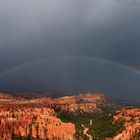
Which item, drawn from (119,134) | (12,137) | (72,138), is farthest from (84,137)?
(12,137)

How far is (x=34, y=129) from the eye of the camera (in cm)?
19912

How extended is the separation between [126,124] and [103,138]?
1249cm

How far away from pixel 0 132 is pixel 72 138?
33391 millimetres

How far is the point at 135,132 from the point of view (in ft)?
616

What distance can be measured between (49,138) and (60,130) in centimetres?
755

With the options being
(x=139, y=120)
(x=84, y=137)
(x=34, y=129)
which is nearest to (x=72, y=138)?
(x=84, y=137)

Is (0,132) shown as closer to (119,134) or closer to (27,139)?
(27,139)

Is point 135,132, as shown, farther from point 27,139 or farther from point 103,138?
point 27,139

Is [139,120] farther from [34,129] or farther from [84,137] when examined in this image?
[34,129]

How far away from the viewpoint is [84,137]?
198625 millimetres

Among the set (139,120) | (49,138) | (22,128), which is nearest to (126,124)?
(139,120)

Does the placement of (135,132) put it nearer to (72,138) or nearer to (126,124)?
(126,124)

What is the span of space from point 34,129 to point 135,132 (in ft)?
155

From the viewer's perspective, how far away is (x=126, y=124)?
19575cm
